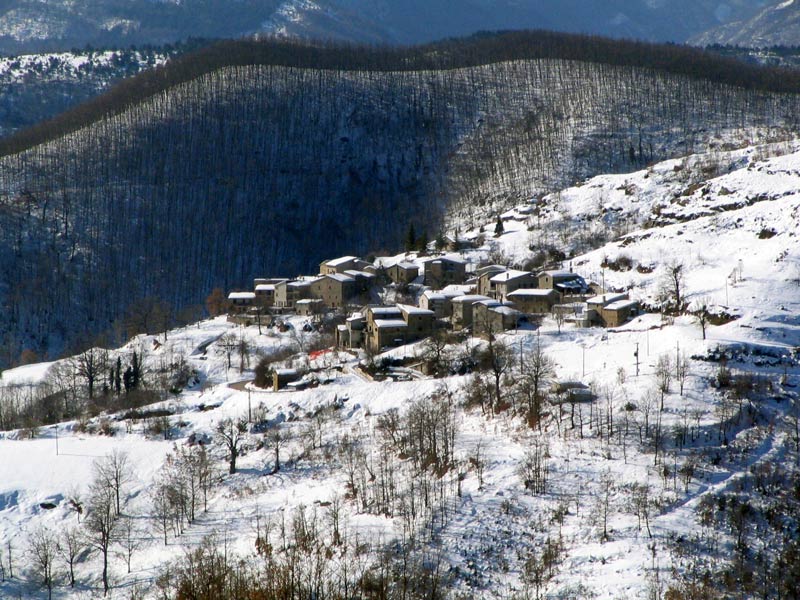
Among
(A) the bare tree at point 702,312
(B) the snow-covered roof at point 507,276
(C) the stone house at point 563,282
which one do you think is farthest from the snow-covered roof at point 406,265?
(A) the bare tree at point 702,312

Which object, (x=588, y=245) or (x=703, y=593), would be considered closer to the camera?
(x=703, y=593)

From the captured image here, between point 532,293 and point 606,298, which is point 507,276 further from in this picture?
point 606,298

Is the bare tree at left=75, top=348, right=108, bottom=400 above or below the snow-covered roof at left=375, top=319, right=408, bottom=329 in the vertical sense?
below

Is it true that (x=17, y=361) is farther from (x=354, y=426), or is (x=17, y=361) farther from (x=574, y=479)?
(x=574, y=479)

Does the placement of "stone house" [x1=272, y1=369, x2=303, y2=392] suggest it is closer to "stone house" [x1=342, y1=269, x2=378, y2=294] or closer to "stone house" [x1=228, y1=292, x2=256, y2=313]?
"stone house" [x1=228, y1=292, x2=256, y2=313]

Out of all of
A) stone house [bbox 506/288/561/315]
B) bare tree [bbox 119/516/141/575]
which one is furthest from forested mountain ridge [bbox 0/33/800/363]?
bare tree [bbox 119/516/141/575]

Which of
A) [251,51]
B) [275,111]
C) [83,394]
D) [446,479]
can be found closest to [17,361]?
[83,394]
